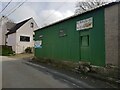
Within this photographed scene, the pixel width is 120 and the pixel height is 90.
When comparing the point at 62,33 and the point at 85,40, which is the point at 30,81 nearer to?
the point at 85,40

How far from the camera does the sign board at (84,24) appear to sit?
1565cm

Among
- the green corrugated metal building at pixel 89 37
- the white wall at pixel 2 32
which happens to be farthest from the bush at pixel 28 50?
the green corrugated metal building at pixel 89 37

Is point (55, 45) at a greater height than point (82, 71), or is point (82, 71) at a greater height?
point (55, 45)

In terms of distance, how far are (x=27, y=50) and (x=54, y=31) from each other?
1125 inches

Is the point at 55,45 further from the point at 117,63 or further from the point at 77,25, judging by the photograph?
the point at 117,63

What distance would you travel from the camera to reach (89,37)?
1595cm

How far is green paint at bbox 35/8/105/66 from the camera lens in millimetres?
14516

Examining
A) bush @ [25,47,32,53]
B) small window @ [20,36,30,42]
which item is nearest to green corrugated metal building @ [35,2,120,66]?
bush @ [25,47,32,53]

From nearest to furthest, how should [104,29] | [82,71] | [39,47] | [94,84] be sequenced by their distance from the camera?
[94,84] < [104,29] < [82,71] < [39,47]

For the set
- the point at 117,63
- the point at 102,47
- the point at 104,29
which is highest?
the point at 104,29

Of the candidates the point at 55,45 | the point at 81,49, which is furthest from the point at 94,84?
the point at 55,45

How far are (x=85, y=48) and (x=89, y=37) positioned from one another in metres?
0.99

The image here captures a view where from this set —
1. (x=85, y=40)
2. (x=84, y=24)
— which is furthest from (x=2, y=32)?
(x=84, y=24)

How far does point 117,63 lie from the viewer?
1259cm
